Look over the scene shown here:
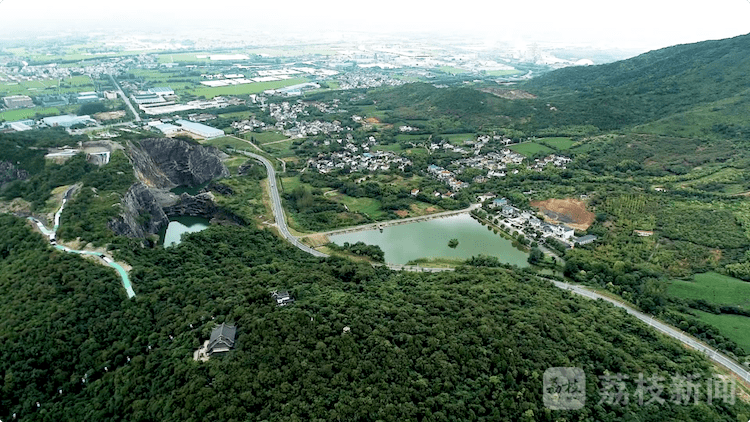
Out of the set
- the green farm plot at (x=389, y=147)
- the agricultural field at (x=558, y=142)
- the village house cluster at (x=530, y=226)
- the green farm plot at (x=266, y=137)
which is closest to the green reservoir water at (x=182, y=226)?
the green farm plot at (x=266, y=137)

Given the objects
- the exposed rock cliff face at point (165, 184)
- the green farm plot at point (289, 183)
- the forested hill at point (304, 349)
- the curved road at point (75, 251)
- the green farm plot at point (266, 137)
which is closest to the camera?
the forested hill at point (304, 349)

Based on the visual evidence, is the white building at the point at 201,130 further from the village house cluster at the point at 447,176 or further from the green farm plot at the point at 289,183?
the village house cluster at the point at 447,176

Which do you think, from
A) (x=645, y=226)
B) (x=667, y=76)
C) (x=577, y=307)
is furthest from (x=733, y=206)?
(x=667, y=76)

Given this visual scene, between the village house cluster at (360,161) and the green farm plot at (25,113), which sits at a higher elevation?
the village house cluster at (360,161)

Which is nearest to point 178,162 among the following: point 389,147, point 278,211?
point 278,211

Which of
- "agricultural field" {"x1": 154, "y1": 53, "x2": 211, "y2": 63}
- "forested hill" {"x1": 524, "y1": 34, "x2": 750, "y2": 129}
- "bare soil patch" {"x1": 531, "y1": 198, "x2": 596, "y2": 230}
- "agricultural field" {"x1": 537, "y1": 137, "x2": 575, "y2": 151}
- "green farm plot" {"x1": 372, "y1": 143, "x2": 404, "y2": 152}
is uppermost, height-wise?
"forested hill" {"x1": 524, "y1": 34, "x2": 750, "y2": 129}

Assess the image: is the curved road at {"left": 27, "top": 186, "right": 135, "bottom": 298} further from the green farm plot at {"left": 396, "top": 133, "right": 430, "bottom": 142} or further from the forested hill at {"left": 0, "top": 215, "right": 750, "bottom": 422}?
the green farm plot at {"left": 396, "top": 133, "right": 430, "bottom": 142}

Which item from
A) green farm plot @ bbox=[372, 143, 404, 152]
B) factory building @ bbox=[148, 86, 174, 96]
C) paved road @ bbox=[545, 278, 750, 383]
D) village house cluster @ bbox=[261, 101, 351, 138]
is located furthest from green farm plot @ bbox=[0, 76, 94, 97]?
paved road @ bbox=[545, 278, 750, 383]
